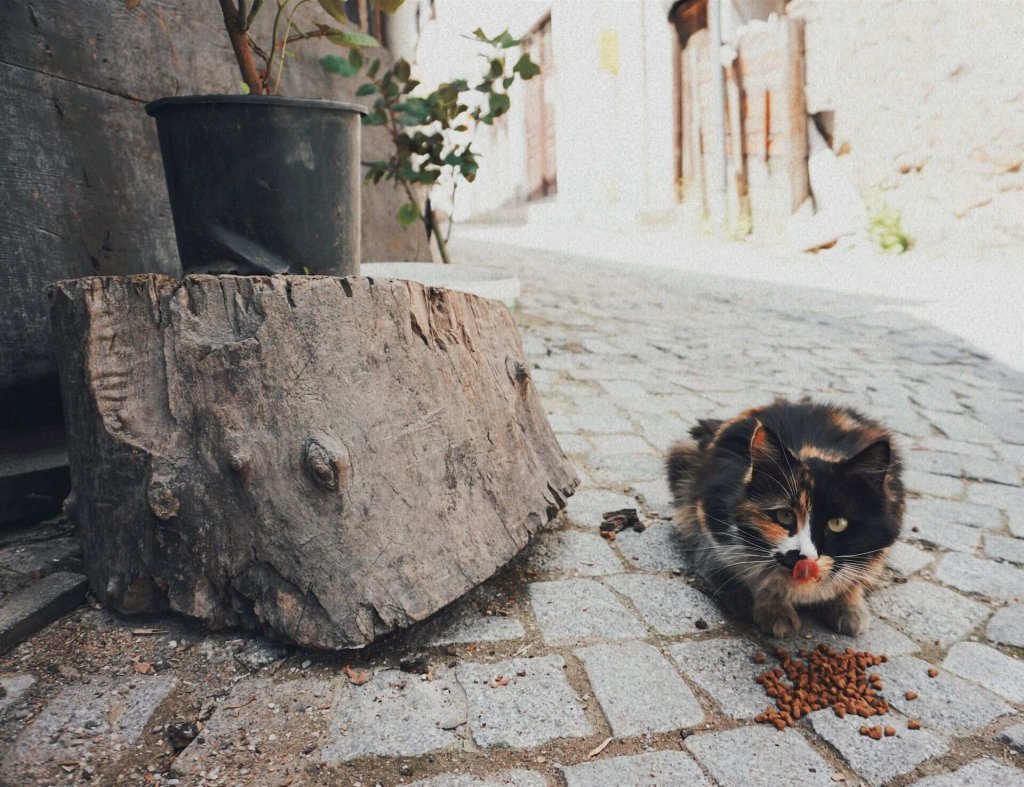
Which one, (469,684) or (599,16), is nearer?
(469,684)

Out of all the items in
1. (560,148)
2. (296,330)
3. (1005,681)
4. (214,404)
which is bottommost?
(1005,681)

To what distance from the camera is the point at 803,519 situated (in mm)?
1854

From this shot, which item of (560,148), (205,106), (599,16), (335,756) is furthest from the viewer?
(560,148)

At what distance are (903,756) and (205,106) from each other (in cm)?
248

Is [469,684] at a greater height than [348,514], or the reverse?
[348,514]

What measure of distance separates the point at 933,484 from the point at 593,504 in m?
1.56

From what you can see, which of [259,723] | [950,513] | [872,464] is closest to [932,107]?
[950,513]

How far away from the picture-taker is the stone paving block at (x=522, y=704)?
5.30 ft

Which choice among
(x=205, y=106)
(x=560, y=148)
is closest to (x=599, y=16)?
(x=560, y=148)

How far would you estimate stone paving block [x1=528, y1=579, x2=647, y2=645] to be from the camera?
1988 millimetres

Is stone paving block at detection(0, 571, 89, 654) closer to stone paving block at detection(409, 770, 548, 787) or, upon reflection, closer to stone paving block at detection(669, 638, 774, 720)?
stone paving block at detection(409, 770, 548, 787)

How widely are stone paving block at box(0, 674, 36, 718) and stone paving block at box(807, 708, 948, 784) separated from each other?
1801 millimetres

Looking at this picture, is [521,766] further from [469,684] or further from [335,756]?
[335,756]

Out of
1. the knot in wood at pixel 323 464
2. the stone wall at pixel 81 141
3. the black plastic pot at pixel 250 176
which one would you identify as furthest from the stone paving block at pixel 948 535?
the stone wall at pixel 81 141
